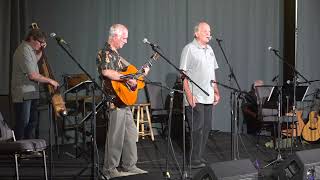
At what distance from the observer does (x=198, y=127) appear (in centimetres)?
573

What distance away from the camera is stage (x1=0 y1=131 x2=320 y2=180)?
5.44 meters

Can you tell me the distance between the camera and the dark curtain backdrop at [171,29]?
7793mm

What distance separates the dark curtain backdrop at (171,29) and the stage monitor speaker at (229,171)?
4459 mm

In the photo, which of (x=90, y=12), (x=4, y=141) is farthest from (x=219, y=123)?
(x=4, y=141)

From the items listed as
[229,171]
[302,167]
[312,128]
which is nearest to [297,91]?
[312,128]

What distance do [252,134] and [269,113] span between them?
1.59 metres

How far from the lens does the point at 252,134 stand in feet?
30.4

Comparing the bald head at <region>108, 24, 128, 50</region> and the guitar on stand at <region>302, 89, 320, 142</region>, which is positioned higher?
the bald head at <region>108, 24, 128, 50</region>

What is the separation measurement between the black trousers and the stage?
24cm

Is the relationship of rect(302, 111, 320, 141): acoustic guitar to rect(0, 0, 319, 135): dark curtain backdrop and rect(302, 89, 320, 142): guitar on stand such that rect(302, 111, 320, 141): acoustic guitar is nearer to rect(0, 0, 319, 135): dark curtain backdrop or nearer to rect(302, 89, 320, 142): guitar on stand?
rect(302, 89, 320, 142): guitar on stand

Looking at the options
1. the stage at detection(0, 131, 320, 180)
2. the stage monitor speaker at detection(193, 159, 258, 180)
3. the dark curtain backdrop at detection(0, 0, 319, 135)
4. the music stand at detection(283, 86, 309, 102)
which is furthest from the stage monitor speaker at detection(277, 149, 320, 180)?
the dark curtain backdrop at detection(0, 0, 319, 135)

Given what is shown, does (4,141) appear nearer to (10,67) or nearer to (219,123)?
(10,67)

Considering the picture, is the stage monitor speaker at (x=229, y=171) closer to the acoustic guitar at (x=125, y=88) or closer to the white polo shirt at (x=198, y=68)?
the acoustic guitar at (x=125, y=88)

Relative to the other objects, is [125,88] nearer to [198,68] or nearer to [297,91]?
[198,68]
